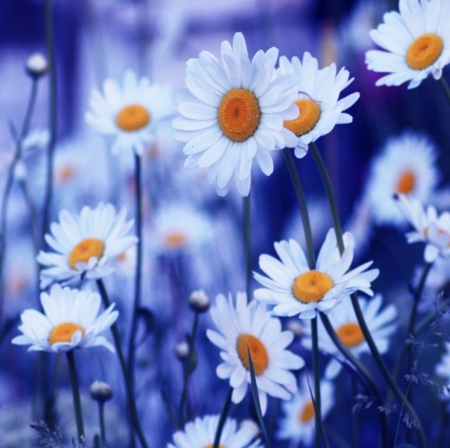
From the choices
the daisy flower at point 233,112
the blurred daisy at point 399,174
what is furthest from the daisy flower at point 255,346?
the blurred daisy at point 399,174

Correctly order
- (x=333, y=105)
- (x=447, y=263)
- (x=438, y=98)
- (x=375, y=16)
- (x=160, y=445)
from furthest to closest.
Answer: (x=375, y=16)
(x=438, y=98)
(x=160, y=445)
(x=447, y=263)
(x=333, y=105)

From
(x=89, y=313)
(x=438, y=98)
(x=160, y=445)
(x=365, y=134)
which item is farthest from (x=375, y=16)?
(x=89, y=313)

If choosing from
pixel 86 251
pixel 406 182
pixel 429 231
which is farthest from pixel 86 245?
pixel 406 182

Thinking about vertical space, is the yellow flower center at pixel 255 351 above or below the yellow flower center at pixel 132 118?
below

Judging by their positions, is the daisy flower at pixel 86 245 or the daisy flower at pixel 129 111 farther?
the daisy flower at pixel 129 111

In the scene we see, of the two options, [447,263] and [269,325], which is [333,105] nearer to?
[269,325]

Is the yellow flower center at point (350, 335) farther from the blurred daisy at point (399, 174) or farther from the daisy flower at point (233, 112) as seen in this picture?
the blurred daisy at point (399, 174)
